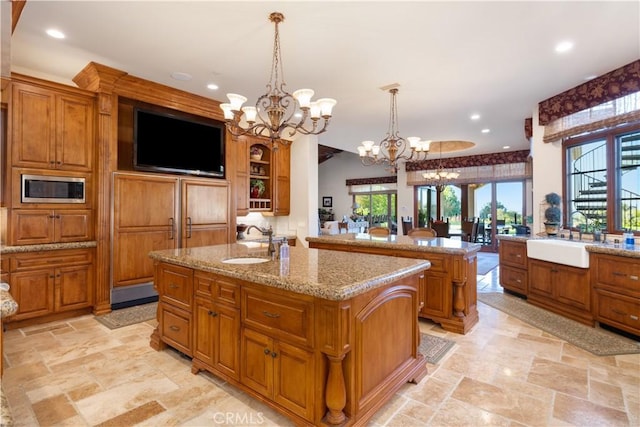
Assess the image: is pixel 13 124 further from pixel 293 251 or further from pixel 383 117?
pixel 383 117

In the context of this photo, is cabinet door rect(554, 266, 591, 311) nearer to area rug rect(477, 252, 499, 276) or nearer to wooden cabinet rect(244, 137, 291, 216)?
area rug rect(477, 252, 499, 276)

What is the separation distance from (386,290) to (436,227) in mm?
6593

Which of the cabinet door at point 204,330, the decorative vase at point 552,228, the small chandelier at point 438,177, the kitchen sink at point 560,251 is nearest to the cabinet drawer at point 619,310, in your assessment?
the kitchen sink at point 560,251

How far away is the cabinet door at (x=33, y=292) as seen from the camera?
10.7ft

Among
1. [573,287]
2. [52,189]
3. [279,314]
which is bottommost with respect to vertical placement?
Answer: [573,287]

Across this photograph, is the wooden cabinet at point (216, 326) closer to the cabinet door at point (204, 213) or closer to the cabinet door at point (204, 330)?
the cabinet door at point (204, 330)

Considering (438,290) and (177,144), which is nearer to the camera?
(438,290)

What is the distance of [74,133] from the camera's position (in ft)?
11.9

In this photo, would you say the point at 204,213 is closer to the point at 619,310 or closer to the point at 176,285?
the point at 176,285

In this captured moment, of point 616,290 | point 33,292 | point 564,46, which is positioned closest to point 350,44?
point 564,46

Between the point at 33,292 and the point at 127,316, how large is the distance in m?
0.92

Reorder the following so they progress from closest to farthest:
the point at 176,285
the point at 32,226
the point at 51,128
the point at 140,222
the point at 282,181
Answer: the point at 176,285 < the point at 32,226 < the point at 51,128 < the point at 140,222 < the point at 282,181

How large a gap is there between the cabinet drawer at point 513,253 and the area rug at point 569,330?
1.67ft

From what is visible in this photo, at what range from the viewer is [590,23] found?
2.69m
